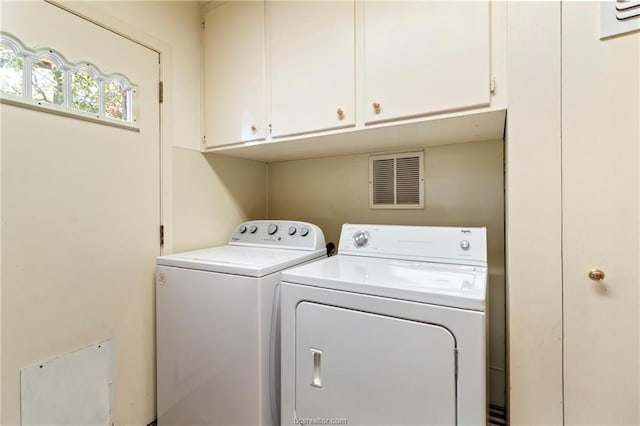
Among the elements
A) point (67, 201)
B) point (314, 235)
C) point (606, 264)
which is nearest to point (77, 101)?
point (67, 201)

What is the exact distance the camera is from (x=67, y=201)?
1.30 m

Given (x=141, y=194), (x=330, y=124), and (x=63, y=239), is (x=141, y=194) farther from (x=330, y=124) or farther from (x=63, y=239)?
(x=330, y=124)

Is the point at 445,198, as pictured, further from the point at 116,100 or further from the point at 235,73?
the point at 116,100

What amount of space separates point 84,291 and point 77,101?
84cm

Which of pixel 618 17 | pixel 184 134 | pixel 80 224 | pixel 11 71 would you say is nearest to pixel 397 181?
pixel 618 17

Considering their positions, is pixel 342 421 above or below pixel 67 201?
below

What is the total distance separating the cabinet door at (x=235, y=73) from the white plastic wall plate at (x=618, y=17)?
1.36 meters

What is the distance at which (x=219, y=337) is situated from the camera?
4.38 ft

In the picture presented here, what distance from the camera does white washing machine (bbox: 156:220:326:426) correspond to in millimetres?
1257

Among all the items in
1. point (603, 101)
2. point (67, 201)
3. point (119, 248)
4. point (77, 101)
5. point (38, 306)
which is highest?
point (77, 101)

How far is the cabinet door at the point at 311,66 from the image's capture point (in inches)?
54.2

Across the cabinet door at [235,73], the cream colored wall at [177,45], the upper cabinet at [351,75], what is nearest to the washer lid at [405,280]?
the upper cabinet at [351,75]

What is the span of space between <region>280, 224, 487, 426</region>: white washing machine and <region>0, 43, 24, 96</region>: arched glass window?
4.12 feet

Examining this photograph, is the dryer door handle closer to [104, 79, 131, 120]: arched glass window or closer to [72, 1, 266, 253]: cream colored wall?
[72, 1, 266, 253]: cream colored wall
